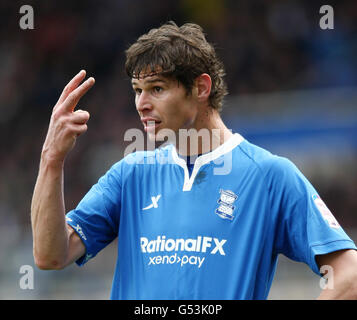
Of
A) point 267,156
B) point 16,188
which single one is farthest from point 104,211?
point 16,188

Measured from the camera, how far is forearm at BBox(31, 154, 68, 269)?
3250 mm

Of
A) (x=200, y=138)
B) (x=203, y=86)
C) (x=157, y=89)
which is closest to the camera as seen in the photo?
(x=157, y=89)

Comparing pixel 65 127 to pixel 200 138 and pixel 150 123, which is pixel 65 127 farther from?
pixel 200 138

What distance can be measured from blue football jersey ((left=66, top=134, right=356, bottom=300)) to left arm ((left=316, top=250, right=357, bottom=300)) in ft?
0.16

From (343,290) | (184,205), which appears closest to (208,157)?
(184,205)

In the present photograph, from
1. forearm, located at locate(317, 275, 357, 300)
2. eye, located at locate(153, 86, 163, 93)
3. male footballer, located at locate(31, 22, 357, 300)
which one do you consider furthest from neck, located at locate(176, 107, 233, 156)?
forearm, located at locate(317, 275, 357, 300)

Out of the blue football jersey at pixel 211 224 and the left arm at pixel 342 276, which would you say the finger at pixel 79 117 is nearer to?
the blue football jersey at pixel 211 224

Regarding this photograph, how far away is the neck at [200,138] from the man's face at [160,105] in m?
0.06

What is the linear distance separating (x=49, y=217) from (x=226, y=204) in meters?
0.89

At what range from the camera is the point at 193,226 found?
3.42 meters

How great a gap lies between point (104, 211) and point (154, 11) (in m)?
11.3

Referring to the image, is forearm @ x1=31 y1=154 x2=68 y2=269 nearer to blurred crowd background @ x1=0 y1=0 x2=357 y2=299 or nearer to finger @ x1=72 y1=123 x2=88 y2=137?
finger @ x1=72 y1=123 x2=88 y2=137

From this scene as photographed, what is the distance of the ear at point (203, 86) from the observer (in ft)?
12.3

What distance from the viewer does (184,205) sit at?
3.49 meters
